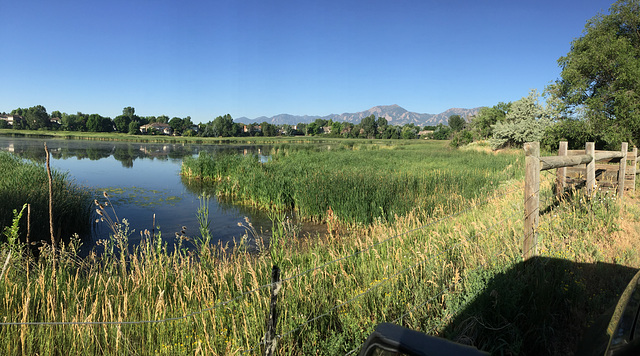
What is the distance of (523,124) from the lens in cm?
4466

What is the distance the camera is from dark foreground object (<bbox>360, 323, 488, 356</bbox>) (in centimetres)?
94

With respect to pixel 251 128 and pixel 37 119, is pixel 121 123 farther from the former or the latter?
pixel 251 128

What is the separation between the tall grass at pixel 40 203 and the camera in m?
9.32

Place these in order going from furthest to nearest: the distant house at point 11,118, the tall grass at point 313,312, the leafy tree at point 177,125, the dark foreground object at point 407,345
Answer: the leafy tree at point 177,125
the distant house at point 11,118
the tall grass at point 313,312
the dark foreground object at point 407,345

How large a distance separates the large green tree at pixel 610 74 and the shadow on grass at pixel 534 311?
2997cm

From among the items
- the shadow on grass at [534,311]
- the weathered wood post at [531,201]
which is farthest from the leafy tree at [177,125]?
the shadow on grass at [534,311]

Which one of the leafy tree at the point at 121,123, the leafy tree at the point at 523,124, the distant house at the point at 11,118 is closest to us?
the leafy tree at the point at 523,124

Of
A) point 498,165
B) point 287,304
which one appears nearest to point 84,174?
point 287,304

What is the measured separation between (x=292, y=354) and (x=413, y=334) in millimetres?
2674

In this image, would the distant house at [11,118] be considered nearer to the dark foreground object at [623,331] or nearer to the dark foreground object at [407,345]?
the dark foreground object at [407,345]

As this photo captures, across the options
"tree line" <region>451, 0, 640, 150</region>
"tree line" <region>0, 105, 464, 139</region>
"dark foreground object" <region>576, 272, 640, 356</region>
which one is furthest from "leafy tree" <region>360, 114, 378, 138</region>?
"dark foreground object" <region>576, 272, 640, 356</region>

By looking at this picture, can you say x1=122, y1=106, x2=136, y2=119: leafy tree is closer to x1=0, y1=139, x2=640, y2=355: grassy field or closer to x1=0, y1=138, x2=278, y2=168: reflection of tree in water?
x1=0, y1=138, x2=278, y2=168: reflection of tree in water

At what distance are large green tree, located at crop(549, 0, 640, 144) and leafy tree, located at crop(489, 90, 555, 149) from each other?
39.1 feet

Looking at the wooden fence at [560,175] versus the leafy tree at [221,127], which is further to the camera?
the leafy tree at [221,127]
